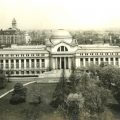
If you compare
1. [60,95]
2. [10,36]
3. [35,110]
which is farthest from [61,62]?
[10,36]

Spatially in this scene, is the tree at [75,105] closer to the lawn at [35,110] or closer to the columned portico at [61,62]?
the lawn at [35,110]

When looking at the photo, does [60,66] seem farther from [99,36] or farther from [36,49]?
[99,36]

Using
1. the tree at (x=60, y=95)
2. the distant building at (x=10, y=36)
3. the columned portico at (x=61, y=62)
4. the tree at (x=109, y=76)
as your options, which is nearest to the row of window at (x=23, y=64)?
the columned portico at (x=61, y=62)

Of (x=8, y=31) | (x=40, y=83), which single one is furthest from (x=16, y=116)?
(x=8, y=31)

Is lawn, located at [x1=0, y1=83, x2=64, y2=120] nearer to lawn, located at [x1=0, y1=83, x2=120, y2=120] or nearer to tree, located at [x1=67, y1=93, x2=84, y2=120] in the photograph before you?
lawn, located at [x1=0, y1=83, x2=120, y2=120]

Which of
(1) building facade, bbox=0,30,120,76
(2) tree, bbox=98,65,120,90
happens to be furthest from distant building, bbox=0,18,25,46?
(2) tree, bbox=98,65,120,90
